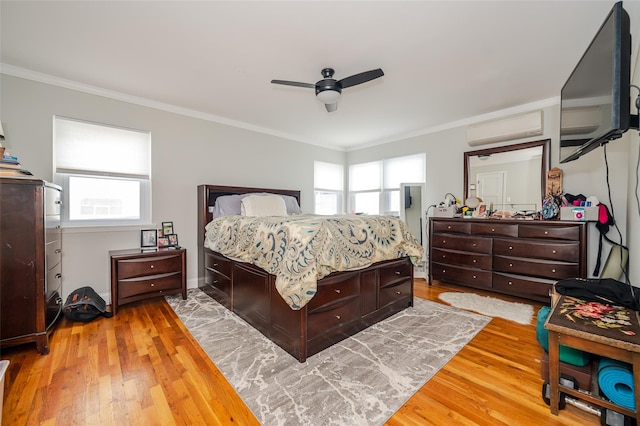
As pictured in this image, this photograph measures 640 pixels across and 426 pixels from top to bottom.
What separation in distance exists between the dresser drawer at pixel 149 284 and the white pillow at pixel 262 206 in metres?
1.16

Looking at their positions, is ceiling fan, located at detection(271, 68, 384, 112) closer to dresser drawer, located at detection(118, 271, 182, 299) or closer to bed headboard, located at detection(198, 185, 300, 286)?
bed headboard, located at detection(198, 185, 300, 286)

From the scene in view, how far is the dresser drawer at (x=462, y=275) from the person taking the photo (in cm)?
344

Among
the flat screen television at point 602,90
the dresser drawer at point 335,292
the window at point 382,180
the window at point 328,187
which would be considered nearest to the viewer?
the flat screen television at point 602,90

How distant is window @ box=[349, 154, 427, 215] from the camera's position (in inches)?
191

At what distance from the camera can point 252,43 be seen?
2.23m

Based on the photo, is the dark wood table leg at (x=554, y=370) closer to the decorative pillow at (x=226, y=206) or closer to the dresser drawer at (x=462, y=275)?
the dresser drawer at (x=462, y=275)

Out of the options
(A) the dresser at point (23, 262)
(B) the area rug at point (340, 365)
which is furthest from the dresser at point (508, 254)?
(A) the dresser at point (23, 262)

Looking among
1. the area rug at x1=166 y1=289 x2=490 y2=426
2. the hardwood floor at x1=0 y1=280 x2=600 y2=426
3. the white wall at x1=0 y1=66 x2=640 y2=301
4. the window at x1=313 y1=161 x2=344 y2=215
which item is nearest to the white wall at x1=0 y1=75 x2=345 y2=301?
the white wall at x1=0 y1=66 x2=640 y2=301

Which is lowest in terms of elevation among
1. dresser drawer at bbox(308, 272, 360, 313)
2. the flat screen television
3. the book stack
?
dresser drawer at bbox(308, 272, 360, 313)

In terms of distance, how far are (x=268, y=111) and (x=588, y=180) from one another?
4.11 meters

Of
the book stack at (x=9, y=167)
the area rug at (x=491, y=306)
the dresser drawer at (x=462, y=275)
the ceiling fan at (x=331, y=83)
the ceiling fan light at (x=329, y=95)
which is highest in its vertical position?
the ceiling fan at (x=331, y=83)

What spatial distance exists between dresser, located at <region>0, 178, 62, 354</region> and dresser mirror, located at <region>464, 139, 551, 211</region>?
4873mm

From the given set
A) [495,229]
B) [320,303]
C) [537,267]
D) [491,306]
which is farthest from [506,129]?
[320,303]

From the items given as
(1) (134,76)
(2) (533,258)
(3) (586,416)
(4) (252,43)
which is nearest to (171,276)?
(1) (134,76)
